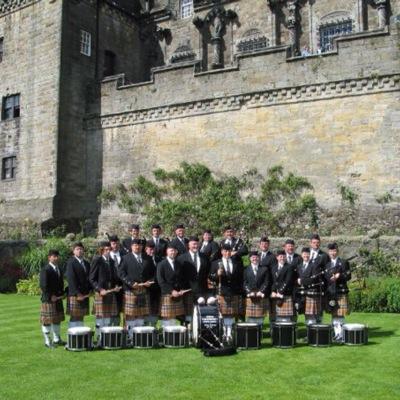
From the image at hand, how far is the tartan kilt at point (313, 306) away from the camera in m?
12.2

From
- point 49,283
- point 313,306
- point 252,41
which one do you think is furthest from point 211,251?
point 252,41

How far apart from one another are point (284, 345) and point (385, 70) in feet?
46.0

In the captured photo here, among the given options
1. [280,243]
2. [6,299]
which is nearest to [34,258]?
[6,299]

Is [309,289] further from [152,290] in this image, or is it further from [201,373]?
[201,373]

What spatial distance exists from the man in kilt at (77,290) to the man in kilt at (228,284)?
2575 millimetres

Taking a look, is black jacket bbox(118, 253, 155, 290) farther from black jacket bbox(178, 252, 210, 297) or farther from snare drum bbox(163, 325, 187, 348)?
snare drum bbox(163, 325, 187, 348)

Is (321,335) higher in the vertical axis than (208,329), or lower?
lower

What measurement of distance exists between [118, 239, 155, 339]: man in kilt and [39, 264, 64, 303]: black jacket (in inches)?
49.9

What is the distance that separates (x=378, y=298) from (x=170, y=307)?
6200 mm

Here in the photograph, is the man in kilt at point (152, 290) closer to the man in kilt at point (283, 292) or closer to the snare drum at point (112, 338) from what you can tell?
the snare drum at point (112, 338)

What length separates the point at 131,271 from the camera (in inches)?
472

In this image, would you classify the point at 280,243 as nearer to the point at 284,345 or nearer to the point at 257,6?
the point at 284,345

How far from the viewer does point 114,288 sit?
1203 cm

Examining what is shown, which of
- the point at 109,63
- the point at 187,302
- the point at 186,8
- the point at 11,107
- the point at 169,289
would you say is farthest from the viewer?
the point at 186,8
